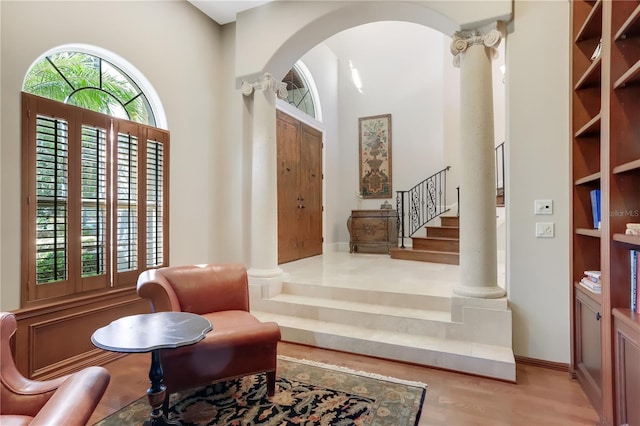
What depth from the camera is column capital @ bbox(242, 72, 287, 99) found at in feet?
12.4

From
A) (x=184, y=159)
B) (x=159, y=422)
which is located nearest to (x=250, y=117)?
(x=184, y=159)

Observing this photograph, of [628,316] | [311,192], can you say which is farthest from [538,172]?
[311,192]

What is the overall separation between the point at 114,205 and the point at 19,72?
116 cm

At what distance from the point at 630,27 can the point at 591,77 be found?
76 cm

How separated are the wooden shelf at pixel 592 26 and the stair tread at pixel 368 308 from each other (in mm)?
2441

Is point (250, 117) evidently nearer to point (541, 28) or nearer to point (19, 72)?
point (19, 72)

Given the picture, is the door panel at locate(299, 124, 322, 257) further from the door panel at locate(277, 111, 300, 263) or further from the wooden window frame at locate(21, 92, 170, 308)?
the wooden window frame at locate(21, 92, 170, 308)

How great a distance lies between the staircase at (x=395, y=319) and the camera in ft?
8.57

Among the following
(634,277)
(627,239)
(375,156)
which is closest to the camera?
(627,239)

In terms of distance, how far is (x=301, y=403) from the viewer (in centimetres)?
213

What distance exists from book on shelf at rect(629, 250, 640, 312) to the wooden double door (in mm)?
4287

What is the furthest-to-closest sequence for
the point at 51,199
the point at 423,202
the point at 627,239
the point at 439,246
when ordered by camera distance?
the point at 423,202 < the point at 439,246 < the point at 51,199 < the point at 627,239

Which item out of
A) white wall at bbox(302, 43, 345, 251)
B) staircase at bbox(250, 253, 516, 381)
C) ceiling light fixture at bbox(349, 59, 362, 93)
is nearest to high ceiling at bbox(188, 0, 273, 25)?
white wall at bbox(302, 43, 345, 251)

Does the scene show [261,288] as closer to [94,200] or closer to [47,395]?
[94,200]
